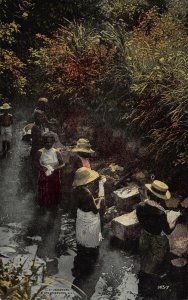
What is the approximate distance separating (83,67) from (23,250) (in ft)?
16.8

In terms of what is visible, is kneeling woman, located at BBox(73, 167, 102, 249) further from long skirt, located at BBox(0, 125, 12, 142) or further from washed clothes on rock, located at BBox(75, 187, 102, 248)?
long skirt, located at BBox(0, 125, 12, 142)

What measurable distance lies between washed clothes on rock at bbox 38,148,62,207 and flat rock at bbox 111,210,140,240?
1233 millimetres

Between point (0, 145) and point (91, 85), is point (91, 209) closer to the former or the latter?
point (91, 85)

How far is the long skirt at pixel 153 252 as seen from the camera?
6094 mm

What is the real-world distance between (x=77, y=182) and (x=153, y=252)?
58.7 inches

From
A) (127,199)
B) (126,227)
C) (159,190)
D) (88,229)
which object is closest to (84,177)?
(88,229)

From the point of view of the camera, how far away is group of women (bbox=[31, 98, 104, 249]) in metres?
6.33

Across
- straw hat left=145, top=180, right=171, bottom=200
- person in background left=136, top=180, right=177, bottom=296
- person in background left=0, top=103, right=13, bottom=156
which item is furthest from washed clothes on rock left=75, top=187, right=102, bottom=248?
person in background left=0, top=103, right=13, bottom=156

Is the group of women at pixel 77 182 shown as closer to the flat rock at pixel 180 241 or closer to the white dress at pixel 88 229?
the white dress at pixel 88 229

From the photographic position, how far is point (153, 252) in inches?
241

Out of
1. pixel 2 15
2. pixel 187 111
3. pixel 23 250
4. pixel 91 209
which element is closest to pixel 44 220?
pixel 23 250

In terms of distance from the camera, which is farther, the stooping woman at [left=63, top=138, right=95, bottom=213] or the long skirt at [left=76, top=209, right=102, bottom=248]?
the stooping woman at [left=63, top=138, right=95, bottom=213]

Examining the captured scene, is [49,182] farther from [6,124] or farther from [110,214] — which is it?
[6,124]

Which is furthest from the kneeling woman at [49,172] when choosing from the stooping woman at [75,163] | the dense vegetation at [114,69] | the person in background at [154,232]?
the person in background at [154,232]
